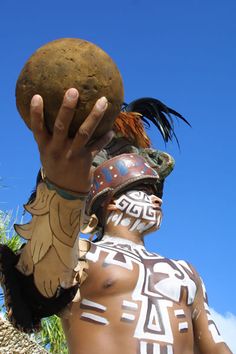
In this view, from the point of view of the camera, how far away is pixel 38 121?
73.7 inches

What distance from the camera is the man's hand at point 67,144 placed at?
1832 mm

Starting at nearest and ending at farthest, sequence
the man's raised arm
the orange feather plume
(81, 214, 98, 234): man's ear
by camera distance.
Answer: the man's raised arm
(81, 214, 98, 234): man's ear
the orange feather plume

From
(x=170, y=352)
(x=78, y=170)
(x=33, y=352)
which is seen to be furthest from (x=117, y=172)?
(x=33, y=352)

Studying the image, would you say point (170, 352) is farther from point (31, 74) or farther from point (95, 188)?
point (31, 74)

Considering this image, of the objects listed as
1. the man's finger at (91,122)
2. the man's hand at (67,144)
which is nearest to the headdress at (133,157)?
the man's hand at (67,144)

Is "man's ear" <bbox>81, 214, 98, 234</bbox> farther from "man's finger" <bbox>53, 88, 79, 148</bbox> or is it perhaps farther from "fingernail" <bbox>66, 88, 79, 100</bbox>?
"fingernail" <bbox>66, 88, 79, 100</bbox>

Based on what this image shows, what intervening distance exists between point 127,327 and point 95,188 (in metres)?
0.87

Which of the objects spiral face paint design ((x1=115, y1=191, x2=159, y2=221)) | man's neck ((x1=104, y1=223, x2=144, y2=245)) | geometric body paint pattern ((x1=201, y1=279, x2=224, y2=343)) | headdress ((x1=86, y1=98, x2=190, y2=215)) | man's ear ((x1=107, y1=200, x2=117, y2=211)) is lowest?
geometric body paint pattern ((x1=201, y1=279, x2=224, y2=343))

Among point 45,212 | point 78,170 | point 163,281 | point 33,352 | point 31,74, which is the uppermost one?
point 31,74

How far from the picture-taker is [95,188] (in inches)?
128

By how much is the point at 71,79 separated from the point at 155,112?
221 centimetres

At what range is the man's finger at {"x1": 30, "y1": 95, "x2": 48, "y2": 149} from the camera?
6.01ft

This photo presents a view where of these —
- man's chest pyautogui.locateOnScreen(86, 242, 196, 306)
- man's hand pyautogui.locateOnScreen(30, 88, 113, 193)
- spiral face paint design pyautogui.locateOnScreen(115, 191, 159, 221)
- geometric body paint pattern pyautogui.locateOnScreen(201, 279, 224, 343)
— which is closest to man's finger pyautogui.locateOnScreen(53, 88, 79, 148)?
man's hand pyautogui.locateOnScreen(30, 88, 113, 193)

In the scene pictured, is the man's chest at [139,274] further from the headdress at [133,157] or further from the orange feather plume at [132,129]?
the orange feather plume at [132,129]
